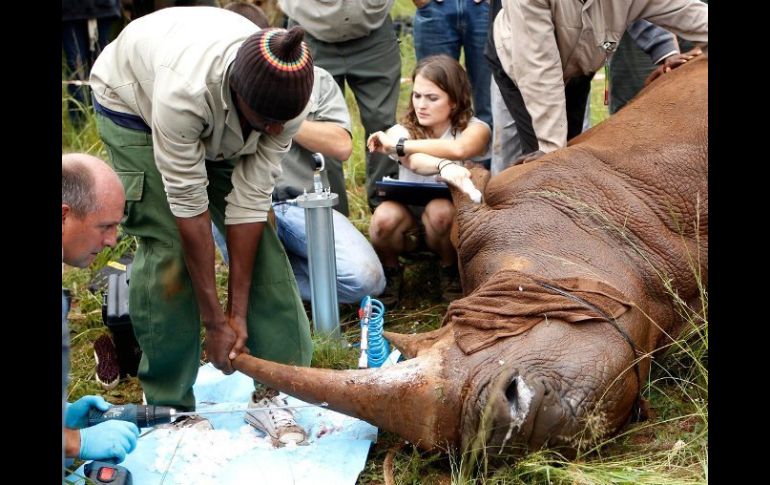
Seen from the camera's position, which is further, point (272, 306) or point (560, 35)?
point (560, 35)

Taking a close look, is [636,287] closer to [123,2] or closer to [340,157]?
[340,157]

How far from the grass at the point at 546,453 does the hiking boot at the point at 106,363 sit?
0.14 feet

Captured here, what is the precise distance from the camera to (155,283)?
13.1ft

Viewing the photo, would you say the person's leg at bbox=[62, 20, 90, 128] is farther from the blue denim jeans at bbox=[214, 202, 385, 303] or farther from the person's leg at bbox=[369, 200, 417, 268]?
the person's leg at bbox=[369, 200, 417, 268]

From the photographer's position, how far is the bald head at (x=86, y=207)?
10.3 ft

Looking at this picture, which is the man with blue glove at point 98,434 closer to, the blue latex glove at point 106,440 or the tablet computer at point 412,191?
the blue latex glove at point 106,440

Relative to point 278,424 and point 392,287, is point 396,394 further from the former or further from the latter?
point 392,287

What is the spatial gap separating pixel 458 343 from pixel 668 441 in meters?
0.92

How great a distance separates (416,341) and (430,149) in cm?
162

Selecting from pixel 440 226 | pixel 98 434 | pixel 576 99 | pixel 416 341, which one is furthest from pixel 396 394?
pixel 576 99

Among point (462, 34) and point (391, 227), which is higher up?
point (462, 34)

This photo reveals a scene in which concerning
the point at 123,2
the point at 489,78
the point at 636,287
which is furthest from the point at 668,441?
the point at 123,2
